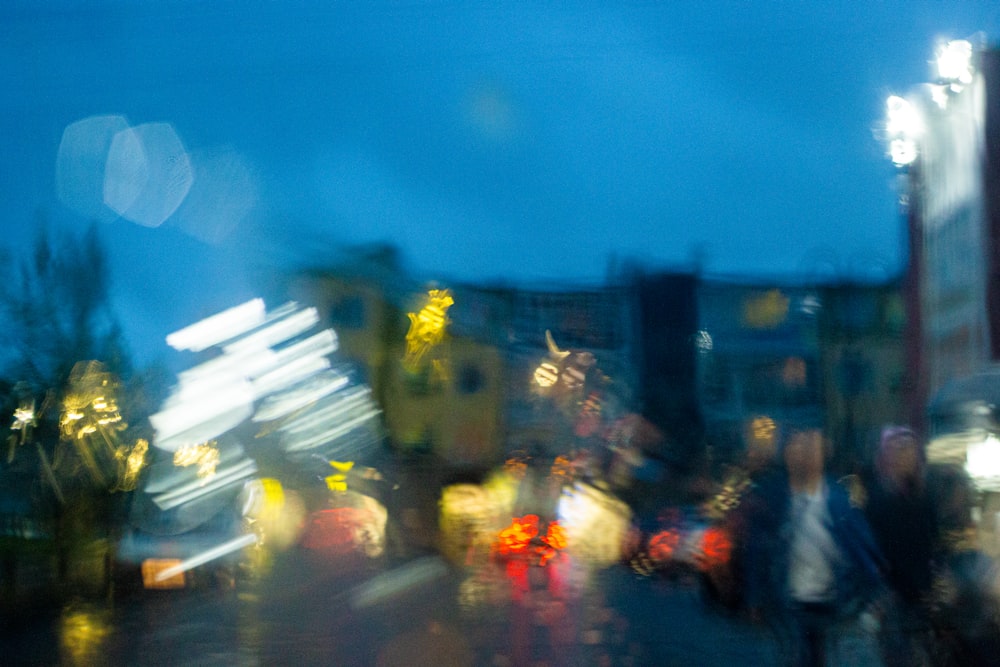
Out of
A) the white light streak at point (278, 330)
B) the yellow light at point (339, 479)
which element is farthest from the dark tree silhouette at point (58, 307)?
the yellow light at point (339, 479)

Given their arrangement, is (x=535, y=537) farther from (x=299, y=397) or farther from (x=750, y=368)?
(x=299, y=397)

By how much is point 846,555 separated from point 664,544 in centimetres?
727

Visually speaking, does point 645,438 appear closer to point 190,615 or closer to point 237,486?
point 190,615

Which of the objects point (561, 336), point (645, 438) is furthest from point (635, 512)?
point (561, 336)

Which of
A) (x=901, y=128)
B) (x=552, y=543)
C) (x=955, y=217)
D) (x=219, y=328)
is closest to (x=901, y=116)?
(x=901, y=128)

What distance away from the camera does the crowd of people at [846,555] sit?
17.2ft

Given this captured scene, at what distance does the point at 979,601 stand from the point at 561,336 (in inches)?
315

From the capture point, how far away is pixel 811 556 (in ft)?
17.2

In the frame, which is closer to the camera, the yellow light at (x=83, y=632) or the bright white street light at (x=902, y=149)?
the yellow light at (x=83, y=632)

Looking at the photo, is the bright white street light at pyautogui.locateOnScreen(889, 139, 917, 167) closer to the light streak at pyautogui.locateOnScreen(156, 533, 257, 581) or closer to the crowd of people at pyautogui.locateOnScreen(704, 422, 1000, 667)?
the crowd of people at pyautogui.locateOnScreen(704, 422, 1000, 667)

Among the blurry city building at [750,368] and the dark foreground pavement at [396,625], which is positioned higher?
the blurry city building at [750,368]

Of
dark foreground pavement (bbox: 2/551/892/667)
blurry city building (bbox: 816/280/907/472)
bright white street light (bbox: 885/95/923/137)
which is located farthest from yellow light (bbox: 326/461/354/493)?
bright white street light (bbox: 885/95/923/137)

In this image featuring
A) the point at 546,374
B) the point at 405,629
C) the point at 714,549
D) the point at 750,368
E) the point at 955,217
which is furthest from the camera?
the point at 955,217

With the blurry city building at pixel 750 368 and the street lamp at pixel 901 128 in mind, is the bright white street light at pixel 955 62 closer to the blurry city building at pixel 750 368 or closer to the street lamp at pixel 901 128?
the street lamp at pixel 901 128
